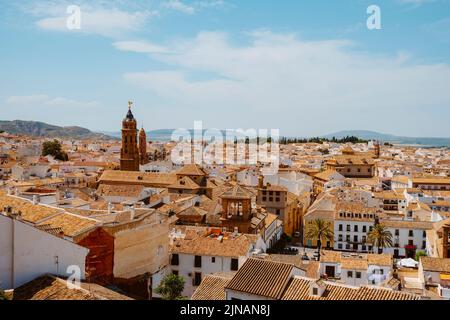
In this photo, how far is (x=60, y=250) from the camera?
11273 millimetres

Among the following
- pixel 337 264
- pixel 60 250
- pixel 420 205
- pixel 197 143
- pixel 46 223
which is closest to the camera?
pixel 60 250

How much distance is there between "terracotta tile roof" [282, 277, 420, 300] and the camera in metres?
11.5

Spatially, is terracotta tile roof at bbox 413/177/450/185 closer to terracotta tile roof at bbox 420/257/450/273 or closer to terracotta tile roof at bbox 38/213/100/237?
terracotta tile roof at bbox 420/257/450/273

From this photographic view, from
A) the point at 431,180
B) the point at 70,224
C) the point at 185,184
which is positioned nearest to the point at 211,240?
the point at 70,224

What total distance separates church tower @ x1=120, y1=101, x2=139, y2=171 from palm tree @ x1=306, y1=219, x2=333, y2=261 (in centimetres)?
2261

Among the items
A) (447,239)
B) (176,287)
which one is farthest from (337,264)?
(176,287)

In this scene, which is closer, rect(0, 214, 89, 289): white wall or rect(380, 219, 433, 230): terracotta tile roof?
rect(0, 214, 89, 289): white wall

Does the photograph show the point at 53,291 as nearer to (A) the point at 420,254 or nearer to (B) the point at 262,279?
(B) the point at 262,279

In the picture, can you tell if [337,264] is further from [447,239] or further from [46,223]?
[46,223]

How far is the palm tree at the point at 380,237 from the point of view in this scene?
3042 cm

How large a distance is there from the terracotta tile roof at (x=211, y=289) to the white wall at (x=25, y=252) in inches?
187

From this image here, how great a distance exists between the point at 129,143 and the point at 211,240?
29491 millimetres

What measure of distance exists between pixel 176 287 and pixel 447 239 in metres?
17.8

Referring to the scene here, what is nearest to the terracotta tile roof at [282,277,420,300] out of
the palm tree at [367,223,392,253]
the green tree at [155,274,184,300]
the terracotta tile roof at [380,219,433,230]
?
the green tree at [155,274,184,300]
